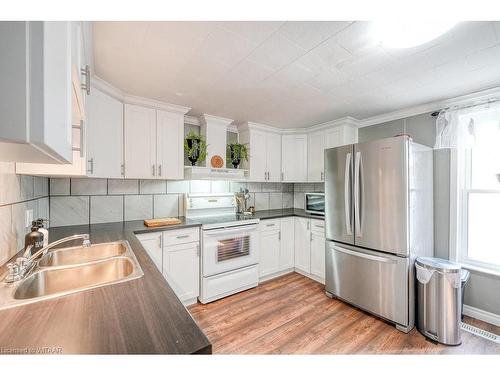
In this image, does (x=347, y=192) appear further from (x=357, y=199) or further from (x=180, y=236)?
(x=180, y=236)

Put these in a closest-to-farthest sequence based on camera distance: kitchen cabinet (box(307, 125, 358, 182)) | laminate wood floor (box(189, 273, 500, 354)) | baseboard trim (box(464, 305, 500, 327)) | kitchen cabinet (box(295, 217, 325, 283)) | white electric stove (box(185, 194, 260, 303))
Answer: laminate wood floor (box(189, 273, 500, 354)) → baseboard trim (box(464, 305, 500, 327)) → white electric stove (box(185, 194, 260, 303)) → kitchen cabinet (box(295, 217, 325, 283)) → kitchen cabinet (box(307, 125, 358, 182))

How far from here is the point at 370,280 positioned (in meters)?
2.24

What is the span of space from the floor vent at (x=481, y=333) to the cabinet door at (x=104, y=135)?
12.0 ft

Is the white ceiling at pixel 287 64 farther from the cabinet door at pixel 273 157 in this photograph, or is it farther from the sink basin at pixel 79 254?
the sink basin at pixel 79 254

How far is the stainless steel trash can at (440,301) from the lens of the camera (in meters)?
1.84

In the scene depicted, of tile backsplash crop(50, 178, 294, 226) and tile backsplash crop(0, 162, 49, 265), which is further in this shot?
tile backsplash crop(50, 178, 294, 226)

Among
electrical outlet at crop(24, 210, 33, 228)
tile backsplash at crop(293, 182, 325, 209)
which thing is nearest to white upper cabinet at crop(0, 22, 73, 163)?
electrical outlet at crop(24, 210, 33, 228)

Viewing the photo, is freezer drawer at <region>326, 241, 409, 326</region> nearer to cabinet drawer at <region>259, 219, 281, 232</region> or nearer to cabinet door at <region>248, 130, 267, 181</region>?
cabinet drawer at <region>259, 219, 281, 232</region>

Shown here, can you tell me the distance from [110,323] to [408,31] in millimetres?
2056

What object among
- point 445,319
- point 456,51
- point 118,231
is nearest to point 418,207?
point 445,319

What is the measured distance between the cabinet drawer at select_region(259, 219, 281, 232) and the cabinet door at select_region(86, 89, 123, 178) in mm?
1802

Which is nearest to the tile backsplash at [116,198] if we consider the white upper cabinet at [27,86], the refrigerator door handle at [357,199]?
the refrigerator door handle at [357,199]

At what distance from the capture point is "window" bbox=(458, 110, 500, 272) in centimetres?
220

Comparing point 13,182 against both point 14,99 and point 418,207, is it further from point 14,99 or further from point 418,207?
point 418,207
